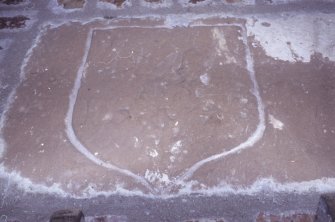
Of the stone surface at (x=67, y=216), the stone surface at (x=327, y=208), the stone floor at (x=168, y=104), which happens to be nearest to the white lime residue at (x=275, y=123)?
the stone floor at (x=168, y=104)

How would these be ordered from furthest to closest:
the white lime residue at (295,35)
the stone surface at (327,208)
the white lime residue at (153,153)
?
the white lime residue at (295,35) → the white lime residue at (153,153) → the stone surface at (327,208)

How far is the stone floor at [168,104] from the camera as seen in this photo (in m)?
1.29

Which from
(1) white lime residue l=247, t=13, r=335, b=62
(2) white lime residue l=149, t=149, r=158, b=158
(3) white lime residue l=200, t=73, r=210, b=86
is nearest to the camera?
(2) white lime residue l=149, t=149, r=158, b=158

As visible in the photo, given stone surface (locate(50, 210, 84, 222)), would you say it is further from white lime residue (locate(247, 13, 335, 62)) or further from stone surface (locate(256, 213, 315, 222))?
white lime residue (locate(247, 13, 335, 62))

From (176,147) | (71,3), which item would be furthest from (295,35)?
(71,3)

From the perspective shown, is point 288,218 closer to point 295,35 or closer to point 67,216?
point 67,216

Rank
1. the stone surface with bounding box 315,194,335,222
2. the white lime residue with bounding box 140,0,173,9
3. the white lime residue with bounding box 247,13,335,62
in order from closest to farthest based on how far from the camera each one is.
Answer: the stone surface with bounding box 315,194,335,222
the white lime residue with bounding box 247,13,335,62
the white lime residue with bounding box 140,0,173,9

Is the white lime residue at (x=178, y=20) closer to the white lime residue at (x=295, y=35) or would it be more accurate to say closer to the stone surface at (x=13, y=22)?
the white lime residue at (x=295, y=35)

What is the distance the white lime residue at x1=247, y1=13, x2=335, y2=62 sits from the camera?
1660 mm

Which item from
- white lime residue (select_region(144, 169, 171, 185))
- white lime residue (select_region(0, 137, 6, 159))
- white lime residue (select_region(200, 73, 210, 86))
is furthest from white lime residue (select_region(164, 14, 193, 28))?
white lime residue (select_region(0, 137, 6, 159))

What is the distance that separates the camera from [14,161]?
136cm

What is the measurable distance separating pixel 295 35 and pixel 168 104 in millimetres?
727

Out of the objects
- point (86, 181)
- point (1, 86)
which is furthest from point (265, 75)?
point (1, 86)

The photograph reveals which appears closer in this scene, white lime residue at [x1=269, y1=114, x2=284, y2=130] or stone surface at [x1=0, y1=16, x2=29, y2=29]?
white lime residue at [x1=269, y1=114, x2=284, y2=130]
